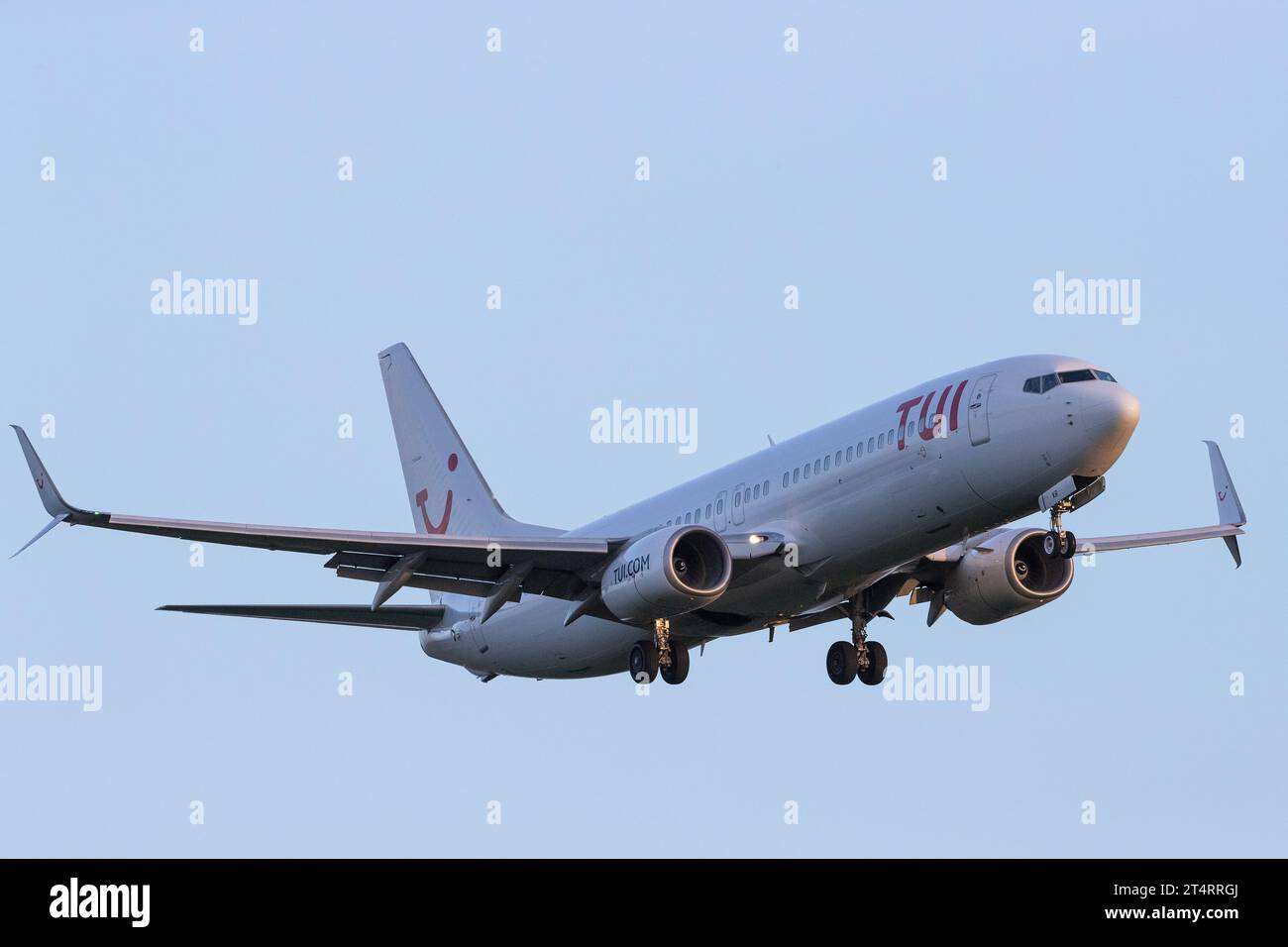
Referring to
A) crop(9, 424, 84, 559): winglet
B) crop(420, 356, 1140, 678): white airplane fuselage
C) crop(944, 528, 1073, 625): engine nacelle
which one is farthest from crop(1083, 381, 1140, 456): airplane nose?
crop(9, 424, 84, 559): winglet

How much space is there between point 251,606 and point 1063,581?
61.9 ft

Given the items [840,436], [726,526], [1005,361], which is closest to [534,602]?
[726,526]

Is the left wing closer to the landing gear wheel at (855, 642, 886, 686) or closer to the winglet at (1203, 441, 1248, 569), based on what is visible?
the landing gear wheel at (855, 642, 886, 686)

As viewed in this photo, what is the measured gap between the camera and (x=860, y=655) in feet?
173

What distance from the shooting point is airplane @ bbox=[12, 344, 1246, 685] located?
43375mm

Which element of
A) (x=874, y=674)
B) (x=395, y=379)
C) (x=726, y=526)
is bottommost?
(x=874, y=674)

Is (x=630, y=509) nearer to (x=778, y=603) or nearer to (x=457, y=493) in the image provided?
(x=778, y=603)

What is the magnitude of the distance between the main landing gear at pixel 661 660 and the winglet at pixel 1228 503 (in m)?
15.8

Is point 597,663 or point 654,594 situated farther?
point 597,663

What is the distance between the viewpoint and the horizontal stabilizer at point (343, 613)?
5025cm

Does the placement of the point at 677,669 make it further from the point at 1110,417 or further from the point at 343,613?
the point at 1110,417

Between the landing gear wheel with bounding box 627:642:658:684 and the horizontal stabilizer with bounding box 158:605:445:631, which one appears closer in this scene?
the landing gear wheel with bounding box 627:642:658:684

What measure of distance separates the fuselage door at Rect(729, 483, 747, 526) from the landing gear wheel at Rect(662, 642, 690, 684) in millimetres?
3180

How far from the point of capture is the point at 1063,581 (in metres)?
51.1
